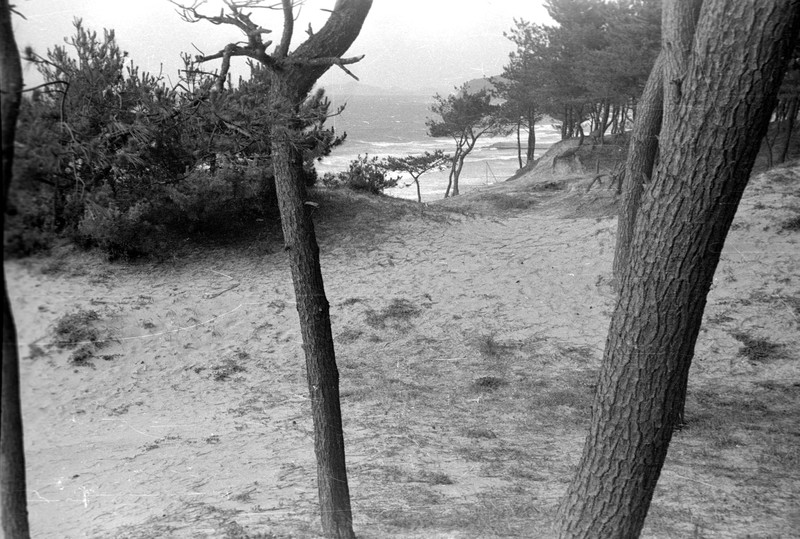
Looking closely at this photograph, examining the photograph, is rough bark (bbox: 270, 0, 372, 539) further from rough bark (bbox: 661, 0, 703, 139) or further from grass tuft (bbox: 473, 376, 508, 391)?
grass tuft (bbox: 473, 376, 508, 391)

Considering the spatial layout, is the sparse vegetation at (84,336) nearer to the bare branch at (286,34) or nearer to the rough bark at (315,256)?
the rough bark at (315,256)

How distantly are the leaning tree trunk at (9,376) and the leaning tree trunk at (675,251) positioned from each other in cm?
259

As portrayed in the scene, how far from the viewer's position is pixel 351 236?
13391 mm

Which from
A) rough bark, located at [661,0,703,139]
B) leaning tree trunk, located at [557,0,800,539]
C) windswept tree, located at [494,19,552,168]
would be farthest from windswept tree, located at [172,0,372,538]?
windswept tree, located at [494,19,552,168]

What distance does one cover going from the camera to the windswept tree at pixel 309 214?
4.10 m

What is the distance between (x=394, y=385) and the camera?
868cm

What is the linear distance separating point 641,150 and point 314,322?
6.90 meters

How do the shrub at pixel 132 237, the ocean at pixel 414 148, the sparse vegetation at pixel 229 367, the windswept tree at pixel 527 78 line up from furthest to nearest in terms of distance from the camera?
the ocean at pixel 414 148 → the windswept tree at pixel 527 78 → the shrub at pixel 132 237 → the sparse vegetation at pixel 229 367

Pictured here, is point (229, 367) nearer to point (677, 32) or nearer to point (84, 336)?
point (84, 336)

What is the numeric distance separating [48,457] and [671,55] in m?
6.99

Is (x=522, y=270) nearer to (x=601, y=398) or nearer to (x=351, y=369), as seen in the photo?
(x=351, y=369)

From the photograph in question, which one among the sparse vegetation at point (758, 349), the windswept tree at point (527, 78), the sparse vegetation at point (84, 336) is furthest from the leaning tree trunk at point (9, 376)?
the windswept tree at point (527, 78)

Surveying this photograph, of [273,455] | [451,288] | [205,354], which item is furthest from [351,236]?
[273,455]

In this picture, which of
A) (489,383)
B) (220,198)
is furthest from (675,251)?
(220,198)
